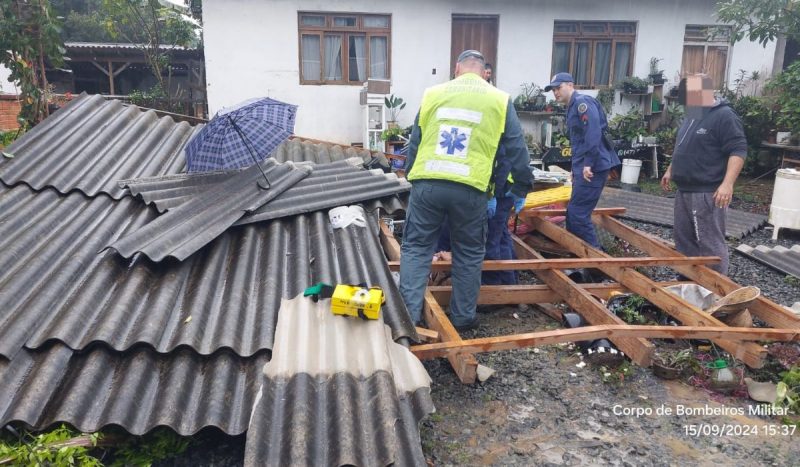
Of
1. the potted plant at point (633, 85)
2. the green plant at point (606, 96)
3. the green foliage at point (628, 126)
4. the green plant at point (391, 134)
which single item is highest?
the potted plant at point (633, 85)

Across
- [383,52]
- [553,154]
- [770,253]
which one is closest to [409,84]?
[383,52]

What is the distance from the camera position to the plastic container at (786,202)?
6.82 meters

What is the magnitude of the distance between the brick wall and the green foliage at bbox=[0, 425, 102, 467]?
852cm

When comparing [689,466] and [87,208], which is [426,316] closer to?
[689,466]

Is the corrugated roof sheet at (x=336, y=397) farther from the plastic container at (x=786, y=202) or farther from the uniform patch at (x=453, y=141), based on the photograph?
the plastic container at (x=786, y=202)

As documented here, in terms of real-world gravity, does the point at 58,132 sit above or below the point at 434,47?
below

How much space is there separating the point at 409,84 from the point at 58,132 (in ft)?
23.5

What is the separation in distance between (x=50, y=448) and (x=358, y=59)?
972cm

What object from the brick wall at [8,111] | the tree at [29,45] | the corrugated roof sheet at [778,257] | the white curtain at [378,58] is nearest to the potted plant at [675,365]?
the corrugated roof sheet at [778,257]

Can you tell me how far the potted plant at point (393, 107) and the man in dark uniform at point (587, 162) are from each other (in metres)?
6.01

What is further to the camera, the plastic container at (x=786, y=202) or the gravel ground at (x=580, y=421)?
the plastic container at (x=786, y=202)

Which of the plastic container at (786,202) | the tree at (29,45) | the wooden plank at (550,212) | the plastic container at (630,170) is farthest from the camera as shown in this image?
the plastic container at (630,170)

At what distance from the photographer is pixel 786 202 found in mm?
6875

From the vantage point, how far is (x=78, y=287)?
9.51 ft
